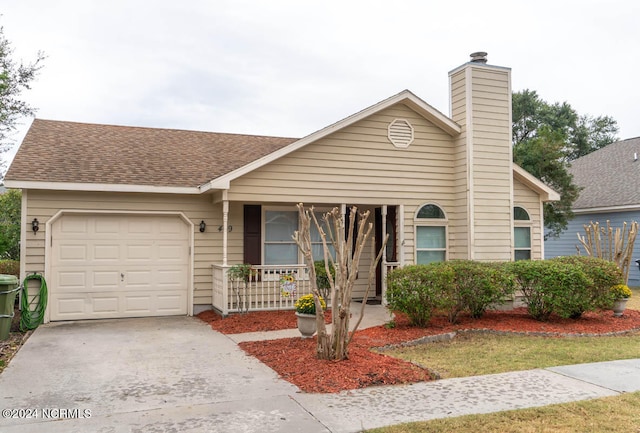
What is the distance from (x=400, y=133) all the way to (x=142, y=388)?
27.4ft

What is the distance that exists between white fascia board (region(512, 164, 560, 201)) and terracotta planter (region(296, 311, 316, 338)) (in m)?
7.30

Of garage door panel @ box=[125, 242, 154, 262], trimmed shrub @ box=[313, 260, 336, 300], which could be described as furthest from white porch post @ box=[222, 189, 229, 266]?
trimmed shrub @ box=[313, 260, 336, 300]

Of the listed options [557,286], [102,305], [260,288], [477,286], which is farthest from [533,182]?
[102,305]

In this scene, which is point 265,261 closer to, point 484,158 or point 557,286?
point 484,158

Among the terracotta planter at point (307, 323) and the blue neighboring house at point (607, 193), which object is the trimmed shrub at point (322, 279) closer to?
the terracotta planter at point (307, 323)

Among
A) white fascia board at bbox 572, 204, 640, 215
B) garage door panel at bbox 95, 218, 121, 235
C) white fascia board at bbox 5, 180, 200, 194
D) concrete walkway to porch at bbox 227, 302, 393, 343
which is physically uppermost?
white fascia board at bbox 572, 204, 640, 215

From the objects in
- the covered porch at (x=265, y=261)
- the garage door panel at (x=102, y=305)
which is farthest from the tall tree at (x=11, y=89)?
the covered porch at (x=265, y=261)

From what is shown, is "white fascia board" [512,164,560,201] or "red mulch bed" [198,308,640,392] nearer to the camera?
"red mulch bed" [198,308,640,392]

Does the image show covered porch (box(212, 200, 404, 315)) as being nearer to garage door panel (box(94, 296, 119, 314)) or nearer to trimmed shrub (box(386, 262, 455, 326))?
trimmed shrub (box(386, 262, 455, 326))

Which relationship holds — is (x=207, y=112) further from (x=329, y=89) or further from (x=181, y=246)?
(x=181, y=246)

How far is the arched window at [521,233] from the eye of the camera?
504 inches

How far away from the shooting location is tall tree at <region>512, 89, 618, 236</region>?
19.0 m

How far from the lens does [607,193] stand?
1992cm

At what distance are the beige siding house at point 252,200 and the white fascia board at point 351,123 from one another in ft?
0.10
